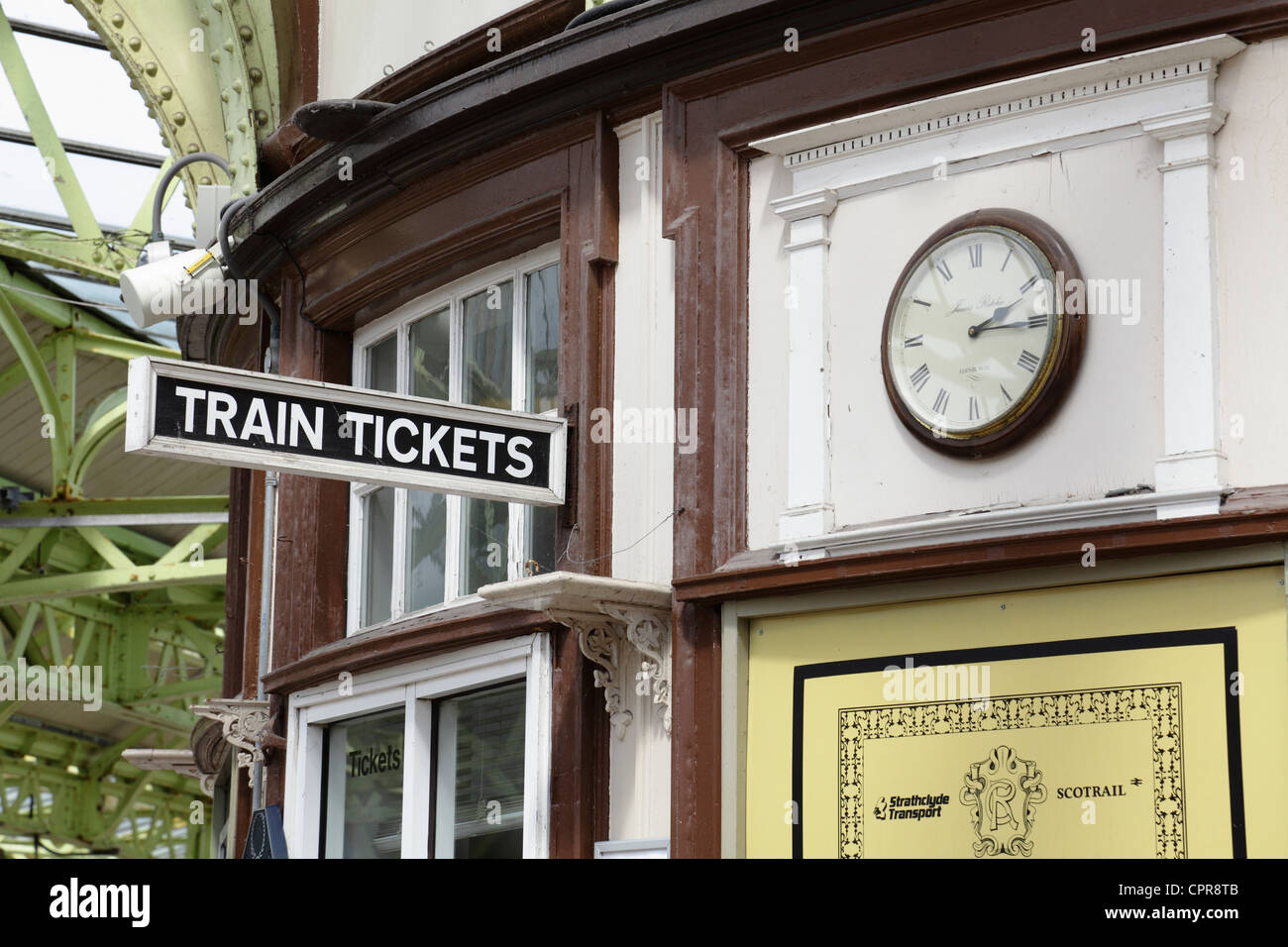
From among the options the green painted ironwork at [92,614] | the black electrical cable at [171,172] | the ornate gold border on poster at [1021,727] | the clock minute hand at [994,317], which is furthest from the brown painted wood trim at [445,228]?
the green painted ironwork at [92,614]

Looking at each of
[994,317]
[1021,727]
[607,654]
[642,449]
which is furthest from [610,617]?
[994,317]

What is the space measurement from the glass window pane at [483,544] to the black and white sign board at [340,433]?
779mm

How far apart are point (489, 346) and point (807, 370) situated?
2.25 metres

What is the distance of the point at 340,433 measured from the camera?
8.00 m

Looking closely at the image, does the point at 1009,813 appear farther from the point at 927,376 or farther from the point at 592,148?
the point at 592,148

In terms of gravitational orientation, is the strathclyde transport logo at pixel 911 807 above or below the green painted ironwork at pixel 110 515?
below

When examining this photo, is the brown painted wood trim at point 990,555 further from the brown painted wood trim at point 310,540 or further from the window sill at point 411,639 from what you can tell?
the brown painted wood trim at point 310,540

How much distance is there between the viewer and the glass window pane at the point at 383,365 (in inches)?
404

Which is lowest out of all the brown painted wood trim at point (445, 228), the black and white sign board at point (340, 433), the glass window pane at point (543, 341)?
the black and white sign board at point (340, 433)

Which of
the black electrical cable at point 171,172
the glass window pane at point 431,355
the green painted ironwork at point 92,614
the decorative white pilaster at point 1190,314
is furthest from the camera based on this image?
the green painted ironwork at point 92,614

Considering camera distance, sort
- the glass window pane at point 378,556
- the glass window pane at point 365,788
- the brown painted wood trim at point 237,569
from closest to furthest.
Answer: the glass window pane at point 365,788
the glass window pane at point 378,556
the brown painted wood trim at point 237,569

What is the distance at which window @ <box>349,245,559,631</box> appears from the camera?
9070 mm

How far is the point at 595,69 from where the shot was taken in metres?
8.52

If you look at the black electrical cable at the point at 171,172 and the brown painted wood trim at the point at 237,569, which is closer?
the black electrical cable at the point at 171,172
